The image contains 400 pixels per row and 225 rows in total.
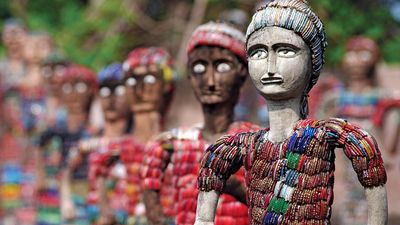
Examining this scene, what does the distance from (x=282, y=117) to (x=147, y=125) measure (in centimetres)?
297

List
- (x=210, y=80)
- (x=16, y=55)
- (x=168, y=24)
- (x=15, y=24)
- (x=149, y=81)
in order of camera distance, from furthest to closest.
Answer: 1. (x=168, y=24)
2. (x=15, y=24)
3. (x=16, y=55)
4. (x=149, y=81)
5. (x=210, y=80)

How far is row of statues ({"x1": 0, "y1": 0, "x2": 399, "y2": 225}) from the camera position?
410cm

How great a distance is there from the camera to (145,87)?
7.00 meters

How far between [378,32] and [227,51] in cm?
726

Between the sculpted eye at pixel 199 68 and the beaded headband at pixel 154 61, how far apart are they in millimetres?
1480

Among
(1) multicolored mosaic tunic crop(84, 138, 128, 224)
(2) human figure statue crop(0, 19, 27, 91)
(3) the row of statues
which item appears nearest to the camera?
(3) the row of statues

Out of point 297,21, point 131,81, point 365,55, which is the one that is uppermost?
point 365,55

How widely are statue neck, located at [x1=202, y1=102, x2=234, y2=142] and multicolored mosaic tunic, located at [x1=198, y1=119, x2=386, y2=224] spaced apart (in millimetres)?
1242

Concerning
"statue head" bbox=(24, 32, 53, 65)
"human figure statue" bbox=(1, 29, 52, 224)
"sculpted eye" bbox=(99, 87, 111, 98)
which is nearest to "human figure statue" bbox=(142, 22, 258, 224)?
"sculpted eye" bbox=(99, 87, 111, 98)

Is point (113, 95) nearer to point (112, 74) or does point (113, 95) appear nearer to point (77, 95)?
point (112, 74)

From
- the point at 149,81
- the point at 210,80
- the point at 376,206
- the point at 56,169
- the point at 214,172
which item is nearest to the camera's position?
the point at 376,206

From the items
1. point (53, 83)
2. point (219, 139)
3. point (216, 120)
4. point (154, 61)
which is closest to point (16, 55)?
point (53, 83)

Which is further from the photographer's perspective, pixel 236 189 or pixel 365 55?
pixel 365 55

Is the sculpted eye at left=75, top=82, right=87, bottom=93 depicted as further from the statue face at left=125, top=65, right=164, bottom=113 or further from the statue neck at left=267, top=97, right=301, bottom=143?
the statue neck at left=267, top=97, right=301, bottom=143
